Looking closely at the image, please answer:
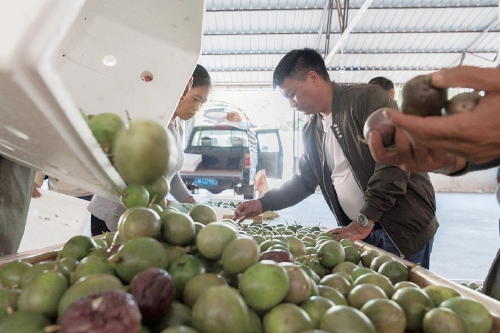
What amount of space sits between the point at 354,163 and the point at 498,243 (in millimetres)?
5540

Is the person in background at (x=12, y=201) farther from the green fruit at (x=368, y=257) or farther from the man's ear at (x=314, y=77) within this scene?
the man's ear at (x=314, y=77)

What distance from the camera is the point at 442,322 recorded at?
3.71 feet

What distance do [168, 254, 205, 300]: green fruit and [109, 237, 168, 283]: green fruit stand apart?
1.3 inches

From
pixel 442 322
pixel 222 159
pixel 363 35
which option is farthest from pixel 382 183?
pixel 363 35

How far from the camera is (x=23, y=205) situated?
85.3 inches

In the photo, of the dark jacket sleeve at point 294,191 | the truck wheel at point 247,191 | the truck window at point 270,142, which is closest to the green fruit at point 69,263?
the dark jacket sleeve at point 294,191

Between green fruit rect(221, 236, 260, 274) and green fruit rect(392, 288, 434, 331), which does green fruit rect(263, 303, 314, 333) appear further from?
green fruit rect(392, 288, 434, 331)

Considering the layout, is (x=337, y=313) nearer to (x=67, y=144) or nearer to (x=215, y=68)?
(x=67, y=144)

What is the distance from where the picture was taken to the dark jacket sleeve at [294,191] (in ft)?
12.0

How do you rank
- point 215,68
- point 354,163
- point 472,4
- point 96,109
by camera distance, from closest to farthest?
1. point 96,109
2. point 354,163
3. point 472,4
4. point 215,68

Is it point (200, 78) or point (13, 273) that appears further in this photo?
point (200, 78)

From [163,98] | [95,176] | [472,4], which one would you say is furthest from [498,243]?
[95,176]

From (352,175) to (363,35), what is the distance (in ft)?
30.6

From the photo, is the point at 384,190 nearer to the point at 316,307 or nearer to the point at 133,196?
the point at 316,307
